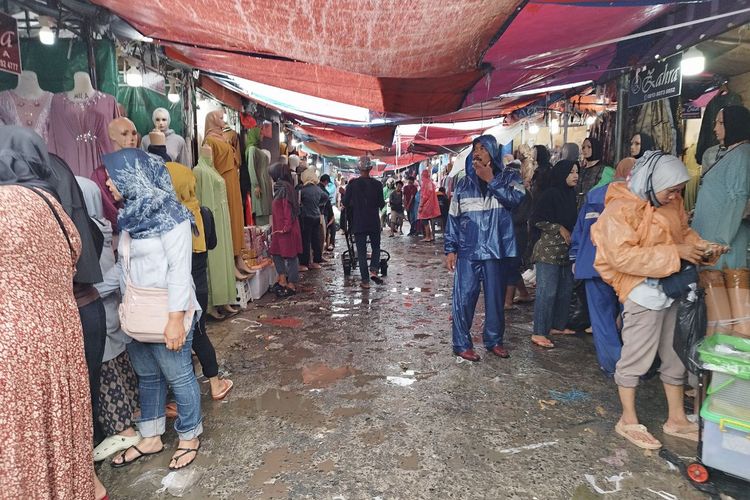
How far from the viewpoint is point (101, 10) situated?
3451 mm

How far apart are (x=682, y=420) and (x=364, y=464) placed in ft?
6.71

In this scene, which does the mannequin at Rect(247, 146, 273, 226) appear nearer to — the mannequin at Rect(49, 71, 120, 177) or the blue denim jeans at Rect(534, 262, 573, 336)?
the mannequin at Rect(49, 71, 120, 177)

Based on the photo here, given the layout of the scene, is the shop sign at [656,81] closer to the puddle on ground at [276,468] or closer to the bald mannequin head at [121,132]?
the puddle on ground at [276,468]

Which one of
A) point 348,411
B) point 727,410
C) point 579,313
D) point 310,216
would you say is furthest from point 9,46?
point 579,313

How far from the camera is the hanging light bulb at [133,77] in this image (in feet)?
13.4

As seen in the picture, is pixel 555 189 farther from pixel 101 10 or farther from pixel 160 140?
pixel 101 10

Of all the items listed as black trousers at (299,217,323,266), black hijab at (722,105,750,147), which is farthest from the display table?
black hijab at (722,105,750,147)

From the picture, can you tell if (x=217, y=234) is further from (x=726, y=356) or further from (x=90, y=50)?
(x=726, y=356)

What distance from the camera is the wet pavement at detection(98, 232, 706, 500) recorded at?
236 centimetres

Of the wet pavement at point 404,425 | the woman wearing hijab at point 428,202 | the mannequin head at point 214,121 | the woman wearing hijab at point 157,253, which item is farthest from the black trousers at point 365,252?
the woman wearing hijab at point 428,202

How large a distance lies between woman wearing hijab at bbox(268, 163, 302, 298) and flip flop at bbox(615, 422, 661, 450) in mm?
4746

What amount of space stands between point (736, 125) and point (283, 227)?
16.9 ft

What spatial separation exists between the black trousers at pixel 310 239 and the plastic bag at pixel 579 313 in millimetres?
4736

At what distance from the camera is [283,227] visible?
251 inches
